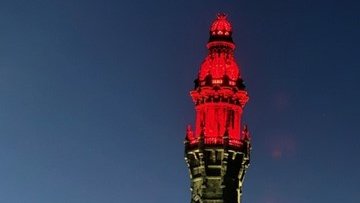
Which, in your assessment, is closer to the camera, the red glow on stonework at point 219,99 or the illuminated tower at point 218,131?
the illuminated tower at point 218,131

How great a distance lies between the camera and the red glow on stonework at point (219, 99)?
11650 cm

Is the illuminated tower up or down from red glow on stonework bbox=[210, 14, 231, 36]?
down

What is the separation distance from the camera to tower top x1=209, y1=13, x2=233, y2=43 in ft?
394

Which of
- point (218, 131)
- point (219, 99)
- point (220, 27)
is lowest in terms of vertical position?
point (218, 131)

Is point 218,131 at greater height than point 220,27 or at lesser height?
lesser

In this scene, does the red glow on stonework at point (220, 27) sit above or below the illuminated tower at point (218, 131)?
above

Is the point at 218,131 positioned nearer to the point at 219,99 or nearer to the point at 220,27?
the point at 219,99

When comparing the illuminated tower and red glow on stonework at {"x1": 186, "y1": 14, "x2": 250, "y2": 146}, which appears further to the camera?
red glow on stonework at {"x1": 186, "y1": 14, "x2": 250, "y2": 146}

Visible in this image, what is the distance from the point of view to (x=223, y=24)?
121 metres

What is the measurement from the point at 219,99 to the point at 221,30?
847 cm

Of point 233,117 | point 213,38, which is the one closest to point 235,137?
point 233,117

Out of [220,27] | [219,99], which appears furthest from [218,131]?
[220,27]

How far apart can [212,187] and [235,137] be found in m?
6.26

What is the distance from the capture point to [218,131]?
11650cm
